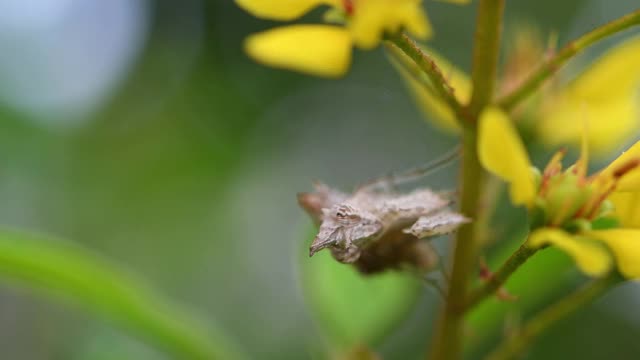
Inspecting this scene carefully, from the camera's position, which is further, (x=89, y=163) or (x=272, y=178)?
(x=272, y=178)

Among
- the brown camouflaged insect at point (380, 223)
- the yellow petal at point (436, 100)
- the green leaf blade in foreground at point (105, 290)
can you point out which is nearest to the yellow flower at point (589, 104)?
the yellow petal at point (436, 100)

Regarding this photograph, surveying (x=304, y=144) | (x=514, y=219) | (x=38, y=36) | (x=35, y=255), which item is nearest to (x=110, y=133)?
→ (x=38, y=36)

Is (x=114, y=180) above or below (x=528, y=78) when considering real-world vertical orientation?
above

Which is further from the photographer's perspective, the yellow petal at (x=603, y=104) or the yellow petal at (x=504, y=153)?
the yellow petal at (x=603, y=104)

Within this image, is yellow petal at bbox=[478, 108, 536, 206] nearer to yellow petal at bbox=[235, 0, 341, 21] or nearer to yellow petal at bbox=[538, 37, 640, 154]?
yellow petal at bbox=[235, 0, 341, 21]

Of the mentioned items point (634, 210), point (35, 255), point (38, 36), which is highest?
point (38, 36)

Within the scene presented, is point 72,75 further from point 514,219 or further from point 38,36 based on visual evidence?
point 514,219

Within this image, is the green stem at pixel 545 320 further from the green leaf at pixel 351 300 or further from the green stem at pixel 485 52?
the green leaf at pixel 351 300
